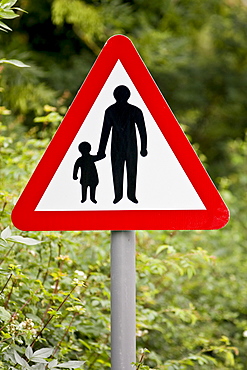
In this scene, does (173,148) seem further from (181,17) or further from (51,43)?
(181,17)

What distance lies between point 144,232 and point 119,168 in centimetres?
128

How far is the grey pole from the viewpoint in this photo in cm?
180

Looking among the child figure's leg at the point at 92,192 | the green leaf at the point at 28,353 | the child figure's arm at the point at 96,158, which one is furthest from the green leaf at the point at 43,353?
the child figure's arm at the point at 96,158

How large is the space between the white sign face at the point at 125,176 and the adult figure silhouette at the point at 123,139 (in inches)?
0.5

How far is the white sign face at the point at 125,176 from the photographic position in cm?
185

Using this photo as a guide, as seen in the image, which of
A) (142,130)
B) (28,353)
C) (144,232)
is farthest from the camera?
(144,232)

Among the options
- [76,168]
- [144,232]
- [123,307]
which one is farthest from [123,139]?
[144,232]

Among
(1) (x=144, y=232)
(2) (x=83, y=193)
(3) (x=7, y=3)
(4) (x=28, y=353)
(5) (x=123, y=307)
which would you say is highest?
(3) (x=7, y=3)

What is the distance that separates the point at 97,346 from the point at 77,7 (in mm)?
4532

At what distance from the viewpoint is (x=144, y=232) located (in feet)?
10.1

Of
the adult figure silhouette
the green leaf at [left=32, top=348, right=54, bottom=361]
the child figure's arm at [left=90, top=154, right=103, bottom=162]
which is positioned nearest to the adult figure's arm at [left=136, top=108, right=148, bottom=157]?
the adult figure silhouette

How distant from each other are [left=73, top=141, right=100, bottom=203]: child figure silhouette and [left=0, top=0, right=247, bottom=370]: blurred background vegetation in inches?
12.0

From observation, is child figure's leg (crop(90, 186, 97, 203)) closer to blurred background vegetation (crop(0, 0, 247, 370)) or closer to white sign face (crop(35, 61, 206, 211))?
white sign face (crop(35, 61, 206, 211))

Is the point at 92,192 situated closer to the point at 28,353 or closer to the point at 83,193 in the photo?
the point at 83,193
